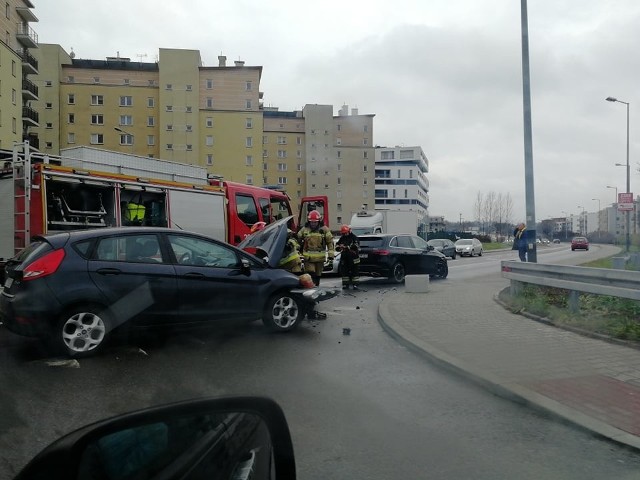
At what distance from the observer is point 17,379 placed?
5.14 m

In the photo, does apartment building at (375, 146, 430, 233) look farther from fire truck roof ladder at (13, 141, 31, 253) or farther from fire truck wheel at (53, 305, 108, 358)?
fire truck wheel at (53, 305, 108, 358)

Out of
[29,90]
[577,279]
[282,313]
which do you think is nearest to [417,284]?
[577,279]

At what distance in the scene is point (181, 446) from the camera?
178 cm

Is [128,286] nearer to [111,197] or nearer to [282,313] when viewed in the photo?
[282,313]

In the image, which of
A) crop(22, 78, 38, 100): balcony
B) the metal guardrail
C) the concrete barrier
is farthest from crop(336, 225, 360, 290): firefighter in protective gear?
crop(22, 78, 38, 100): balcony

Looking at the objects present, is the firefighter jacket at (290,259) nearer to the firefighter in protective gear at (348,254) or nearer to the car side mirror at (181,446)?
the firefighter in protective gear at (348,254)

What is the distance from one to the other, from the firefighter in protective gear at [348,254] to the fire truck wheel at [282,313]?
5597 millimetres

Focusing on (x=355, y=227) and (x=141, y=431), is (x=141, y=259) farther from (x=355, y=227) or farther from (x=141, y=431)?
(x=355, y=227)

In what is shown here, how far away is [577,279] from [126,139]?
5254 cm

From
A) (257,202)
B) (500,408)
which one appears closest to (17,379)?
(500,408)

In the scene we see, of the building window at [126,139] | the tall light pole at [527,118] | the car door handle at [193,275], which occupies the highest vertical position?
the building window at [126,139]

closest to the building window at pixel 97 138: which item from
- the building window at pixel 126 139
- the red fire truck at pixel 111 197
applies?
the building window at pixel 126 139

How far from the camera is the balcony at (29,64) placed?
4206cm

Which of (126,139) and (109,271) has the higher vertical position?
(126,139)
